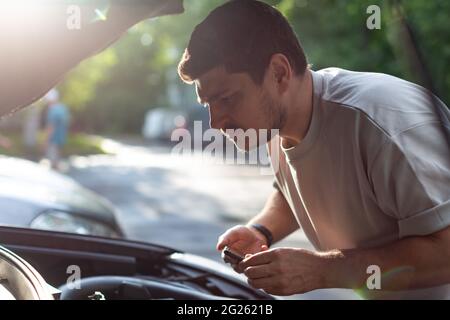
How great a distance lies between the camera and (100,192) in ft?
44.1

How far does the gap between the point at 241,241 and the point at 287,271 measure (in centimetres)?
53

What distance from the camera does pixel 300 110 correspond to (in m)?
2.05

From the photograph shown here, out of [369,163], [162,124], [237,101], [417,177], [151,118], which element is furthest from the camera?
[151,118]

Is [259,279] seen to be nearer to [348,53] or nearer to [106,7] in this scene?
[106,7]

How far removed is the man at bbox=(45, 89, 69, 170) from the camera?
50.9 feet

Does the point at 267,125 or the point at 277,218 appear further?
the point at 277,218

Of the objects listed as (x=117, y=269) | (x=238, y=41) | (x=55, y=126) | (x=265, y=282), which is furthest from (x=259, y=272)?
(x=55, y=126)

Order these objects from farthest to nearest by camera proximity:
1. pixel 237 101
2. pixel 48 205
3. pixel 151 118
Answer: pixel 151 118, pixel 48 205, pixel 237 101

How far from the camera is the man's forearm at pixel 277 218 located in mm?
2504

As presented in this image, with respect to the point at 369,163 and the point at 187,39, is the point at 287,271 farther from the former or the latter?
the point at 187,39

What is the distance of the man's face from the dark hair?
0.07 feet

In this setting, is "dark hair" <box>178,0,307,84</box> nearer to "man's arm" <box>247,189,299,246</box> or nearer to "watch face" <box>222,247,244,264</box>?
"watch face" <box>222,247,244,264</box>
